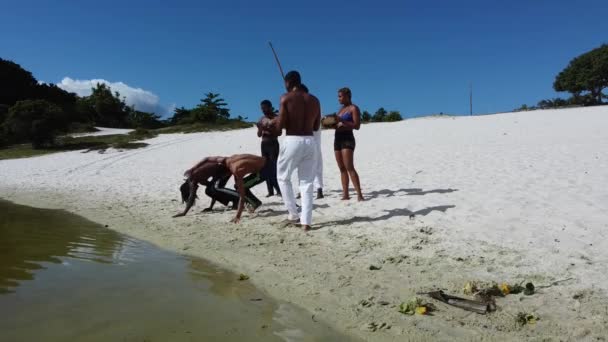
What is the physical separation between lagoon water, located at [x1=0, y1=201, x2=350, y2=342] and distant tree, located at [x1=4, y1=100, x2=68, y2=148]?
72.9 feet

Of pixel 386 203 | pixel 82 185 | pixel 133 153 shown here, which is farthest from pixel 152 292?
pixel 133 153

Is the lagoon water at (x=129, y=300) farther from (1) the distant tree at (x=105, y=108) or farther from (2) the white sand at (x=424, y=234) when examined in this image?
(1) the distant tree at (x=105, y=108)

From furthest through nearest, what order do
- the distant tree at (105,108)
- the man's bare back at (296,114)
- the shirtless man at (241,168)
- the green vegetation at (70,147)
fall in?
the distant tree at (105,108), the green vegetation at (70,147), the shirtless man at (241,168), the man's bare back at (296,114)

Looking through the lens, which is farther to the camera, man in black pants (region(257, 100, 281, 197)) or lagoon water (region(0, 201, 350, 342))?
man in black pants (region(257, 100, 281, 197))

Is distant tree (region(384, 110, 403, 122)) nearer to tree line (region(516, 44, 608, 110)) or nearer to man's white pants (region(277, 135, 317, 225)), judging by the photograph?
tree line (region(516, 44, 608, 110))

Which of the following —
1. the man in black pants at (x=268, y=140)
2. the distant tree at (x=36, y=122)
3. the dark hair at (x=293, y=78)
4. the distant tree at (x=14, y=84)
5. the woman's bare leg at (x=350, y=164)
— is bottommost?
the woman's bare leg at (x=350, y=164)

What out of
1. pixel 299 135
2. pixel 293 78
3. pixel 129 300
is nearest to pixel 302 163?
pixel 299 135

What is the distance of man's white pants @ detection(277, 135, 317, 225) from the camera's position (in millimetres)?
5332

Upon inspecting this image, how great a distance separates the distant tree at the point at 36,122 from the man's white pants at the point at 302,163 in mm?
23453

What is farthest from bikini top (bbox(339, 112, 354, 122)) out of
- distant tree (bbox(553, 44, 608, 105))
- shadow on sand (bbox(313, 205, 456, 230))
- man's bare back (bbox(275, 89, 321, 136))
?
distant tree (bbox(553, 44, 608, 105))

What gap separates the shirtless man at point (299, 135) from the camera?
5309mm

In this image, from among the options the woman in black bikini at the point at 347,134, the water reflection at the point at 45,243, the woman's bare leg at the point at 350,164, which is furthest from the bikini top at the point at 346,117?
the water reflection at the point at 45,243

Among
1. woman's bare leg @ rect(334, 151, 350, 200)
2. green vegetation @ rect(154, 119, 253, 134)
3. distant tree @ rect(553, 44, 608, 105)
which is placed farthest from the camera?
distant tree @ rect(553, 44, 608, 105)

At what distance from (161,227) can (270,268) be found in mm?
2839
